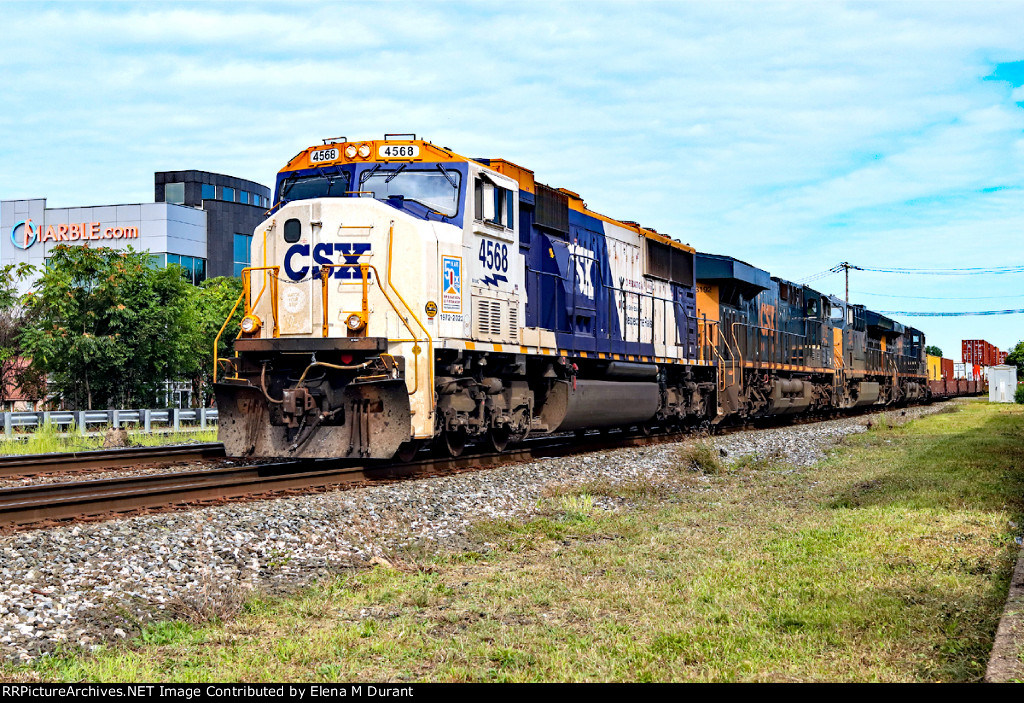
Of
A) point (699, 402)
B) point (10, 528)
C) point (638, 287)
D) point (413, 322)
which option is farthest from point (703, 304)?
point (10, 528)

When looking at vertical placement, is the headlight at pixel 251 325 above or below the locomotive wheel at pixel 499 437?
above

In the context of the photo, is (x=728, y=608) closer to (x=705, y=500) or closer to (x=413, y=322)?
(x=705, y=500)

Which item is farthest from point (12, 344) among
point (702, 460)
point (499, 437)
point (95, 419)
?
point (702, 460)

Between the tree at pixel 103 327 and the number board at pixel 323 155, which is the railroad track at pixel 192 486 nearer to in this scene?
the number board at pixel 323 155

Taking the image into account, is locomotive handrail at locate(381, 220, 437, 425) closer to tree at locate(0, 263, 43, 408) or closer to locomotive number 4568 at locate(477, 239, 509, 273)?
locomotive number 4568 at locate(477, 239, 509, 273)

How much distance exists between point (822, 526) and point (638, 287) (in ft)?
32.5

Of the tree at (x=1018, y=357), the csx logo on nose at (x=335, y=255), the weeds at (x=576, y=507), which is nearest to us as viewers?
the weeds at (x=576, y=507)

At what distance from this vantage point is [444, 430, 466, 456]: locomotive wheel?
11.8 metres

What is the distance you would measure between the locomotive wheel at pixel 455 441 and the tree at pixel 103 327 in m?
17.4

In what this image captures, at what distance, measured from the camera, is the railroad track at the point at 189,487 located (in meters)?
7.68

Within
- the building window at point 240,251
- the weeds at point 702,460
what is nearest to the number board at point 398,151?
the weeds at point 702,460

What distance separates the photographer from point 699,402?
1942 centimetres

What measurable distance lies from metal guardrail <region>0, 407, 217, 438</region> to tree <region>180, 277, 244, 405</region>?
4623 mm

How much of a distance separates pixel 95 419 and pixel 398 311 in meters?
15.1
